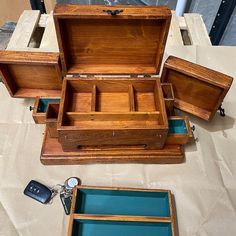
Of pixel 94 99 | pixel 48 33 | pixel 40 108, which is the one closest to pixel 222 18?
pixel 48 33

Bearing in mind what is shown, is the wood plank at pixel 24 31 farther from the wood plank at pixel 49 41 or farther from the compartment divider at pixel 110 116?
the compartment divider at pixel 110 116

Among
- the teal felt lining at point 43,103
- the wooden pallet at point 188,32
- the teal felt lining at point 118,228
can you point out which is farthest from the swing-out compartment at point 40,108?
the wooden pallet at point 188,32

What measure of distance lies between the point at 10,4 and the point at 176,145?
5.41ft

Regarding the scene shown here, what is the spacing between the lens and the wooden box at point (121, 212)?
2.14 ft

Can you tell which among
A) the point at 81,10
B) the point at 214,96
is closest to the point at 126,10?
the point at 81,10

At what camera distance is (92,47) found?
33.0 inches

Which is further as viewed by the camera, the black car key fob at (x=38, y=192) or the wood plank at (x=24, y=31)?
the wood plank at (x=24, y=31)

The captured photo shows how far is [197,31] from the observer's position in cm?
126

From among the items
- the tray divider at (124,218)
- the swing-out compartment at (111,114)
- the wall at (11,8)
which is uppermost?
the swing-out compartment at (111,114)

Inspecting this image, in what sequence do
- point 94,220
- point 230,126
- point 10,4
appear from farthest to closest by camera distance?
1. point 10,4
2. point 230,126
3. point 94,220

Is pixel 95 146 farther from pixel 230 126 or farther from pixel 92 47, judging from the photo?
pixel 230 126

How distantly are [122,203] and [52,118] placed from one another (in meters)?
0.32

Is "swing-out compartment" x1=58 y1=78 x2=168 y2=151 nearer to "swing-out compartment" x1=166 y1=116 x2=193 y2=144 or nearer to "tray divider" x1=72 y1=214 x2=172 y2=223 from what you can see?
"swing-out compartment" x1=166 y1=116 x2=193 y2=144

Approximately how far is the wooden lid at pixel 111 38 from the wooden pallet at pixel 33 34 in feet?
1.22
